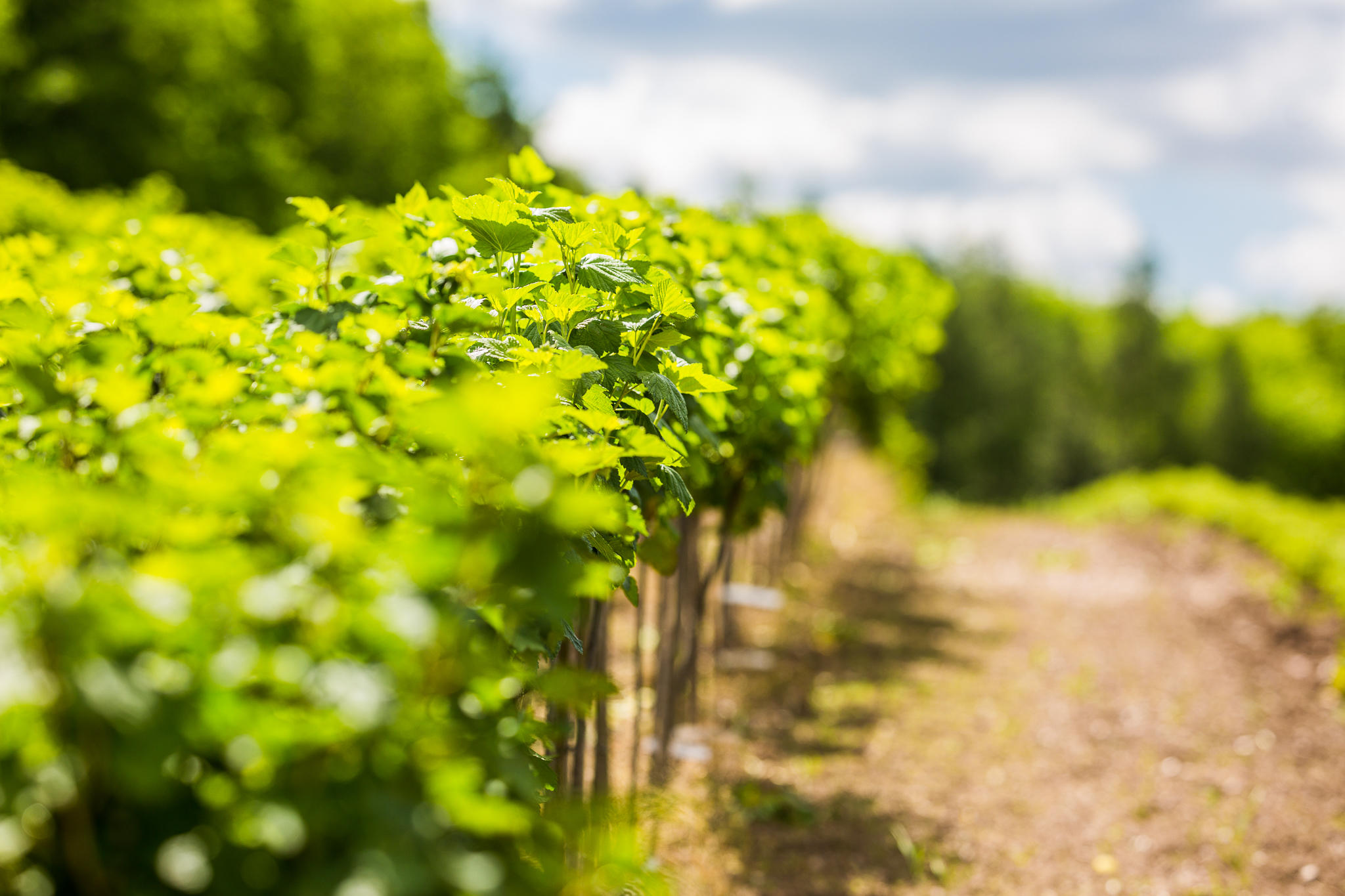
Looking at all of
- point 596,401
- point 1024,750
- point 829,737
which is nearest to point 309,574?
point 596,401

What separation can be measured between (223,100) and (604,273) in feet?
74.7

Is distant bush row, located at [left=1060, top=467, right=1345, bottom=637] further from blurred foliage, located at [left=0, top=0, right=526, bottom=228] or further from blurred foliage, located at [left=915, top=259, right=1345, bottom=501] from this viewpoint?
blurred foliage, located at [left=0, top=0, right=526, bottom=228]

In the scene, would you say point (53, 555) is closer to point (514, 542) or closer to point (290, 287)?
point (514, 542)

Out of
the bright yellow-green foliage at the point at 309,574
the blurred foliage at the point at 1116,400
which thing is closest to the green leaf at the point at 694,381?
the bright yellow-green foliage at the point at 309,574

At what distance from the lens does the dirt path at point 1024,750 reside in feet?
14.8

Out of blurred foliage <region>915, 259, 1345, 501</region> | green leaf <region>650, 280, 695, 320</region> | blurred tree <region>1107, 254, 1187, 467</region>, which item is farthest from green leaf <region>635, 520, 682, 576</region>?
blurred tree <region>1107, 254, 1187, 467</region>

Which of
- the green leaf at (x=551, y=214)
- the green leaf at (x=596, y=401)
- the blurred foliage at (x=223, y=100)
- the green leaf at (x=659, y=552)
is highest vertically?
the blurred foliage at (x=223, y=100)

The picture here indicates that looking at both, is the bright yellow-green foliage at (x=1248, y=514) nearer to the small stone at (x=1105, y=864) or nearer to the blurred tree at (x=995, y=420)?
the small stone at (x=1105, y=864)

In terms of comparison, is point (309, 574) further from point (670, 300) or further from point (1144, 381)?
point (1144, 381)

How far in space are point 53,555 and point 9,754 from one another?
19 centimetres

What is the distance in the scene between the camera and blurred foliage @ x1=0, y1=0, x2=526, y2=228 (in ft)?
60.2

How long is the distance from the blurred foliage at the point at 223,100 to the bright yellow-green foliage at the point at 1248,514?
63.7 ft

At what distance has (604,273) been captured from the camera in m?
2.06

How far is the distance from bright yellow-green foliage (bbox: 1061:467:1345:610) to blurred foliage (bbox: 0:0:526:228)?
765 inches
